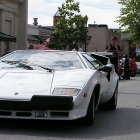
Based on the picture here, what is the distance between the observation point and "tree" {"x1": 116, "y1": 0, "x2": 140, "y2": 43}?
6147 centimetres

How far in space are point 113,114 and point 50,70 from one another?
2.22m

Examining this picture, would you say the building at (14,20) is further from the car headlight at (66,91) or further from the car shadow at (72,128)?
the car headlight at (66,91)

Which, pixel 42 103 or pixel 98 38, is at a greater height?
pixel 98 38

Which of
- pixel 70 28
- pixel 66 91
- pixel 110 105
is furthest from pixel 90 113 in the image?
pixel 70 28

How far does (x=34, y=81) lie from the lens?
691cm

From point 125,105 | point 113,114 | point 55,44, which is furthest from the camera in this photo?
point 55,44

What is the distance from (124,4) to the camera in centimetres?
6241

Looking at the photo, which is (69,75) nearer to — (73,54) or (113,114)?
(73,54)

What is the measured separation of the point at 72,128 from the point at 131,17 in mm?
55355

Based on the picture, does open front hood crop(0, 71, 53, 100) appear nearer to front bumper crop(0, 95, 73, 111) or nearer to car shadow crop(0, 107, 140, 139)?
front bumper crop(0, 95, 73, 111)

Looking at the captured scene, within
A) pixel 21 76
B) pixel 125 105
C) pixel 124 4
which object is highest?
pixel 124 4

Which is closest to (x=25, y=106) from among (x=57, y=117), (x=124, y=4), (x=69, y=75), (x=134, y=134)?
(x=57, y=117)

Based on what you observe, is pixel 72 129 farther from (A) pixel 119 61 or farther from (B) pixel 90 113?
(A) pixel 119 61

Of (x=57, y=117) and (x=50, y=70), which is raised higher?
(x=50, y=70)
